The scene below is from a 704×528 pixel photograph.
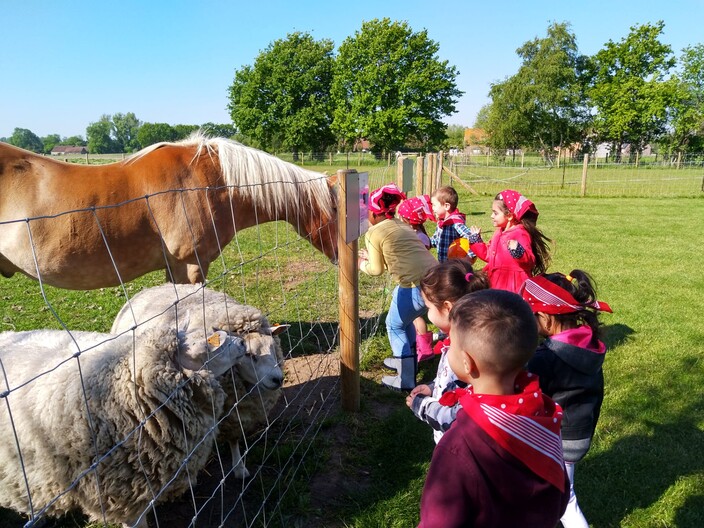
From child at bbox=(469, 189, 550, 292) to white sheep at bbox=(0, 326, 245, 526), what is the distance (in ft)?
8.13

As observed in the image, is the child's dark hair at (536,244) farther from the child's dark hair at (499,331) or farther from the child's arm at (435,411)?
the child's dark hair at (499,331)

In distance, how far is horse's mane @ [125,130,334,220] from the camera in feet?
14.3

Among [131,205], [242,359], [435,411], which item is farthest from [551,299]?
[131,205]

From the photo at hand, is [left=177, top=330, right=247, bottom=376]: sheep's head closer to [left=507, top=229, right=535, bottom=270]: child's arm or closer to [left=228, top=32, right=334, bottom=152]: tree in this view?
[left=507, top=229, right=535, bottom=270]: child's arm

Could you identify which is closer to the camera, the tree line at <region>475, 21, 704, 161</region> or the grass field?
the grass field

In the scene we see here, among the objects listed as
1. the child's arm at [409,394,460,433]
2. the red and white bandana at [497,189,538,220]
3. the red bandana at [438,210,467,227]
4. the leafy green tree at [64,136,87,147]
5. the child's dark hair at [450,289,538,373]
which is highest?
the leafy green tree at [64,136,87,147]

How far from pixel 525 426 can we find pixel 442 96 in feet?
177

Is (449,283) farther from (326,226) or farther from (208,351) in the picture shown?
(326,226)

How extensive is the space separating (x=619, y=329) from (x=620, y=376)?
1337 mm

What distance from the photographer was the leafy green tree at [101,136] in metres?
75.4

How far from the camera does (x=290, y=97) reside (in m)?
55.5

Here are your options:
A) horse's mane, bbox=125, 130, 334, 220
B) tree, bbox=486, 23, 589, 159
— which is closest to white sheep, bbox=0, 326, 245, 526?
horse's mane, bbox=125, 130, 334, 220

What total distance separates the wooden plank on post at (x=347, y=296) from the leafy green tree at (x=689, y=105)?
48709mm

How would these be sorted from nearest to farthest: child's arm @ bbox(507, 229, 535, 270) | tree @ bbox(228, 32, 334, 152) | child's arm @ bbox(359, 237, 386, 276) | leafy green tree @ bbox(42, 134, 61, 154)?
child's arm @ bbox(507, 229, 535, 270), child's arm @ bbox(359, 237, 386, 276), tree @ bbox(228, 32, 334, 152), leafy green tree @ bbox(42, 134, 61, 154)
